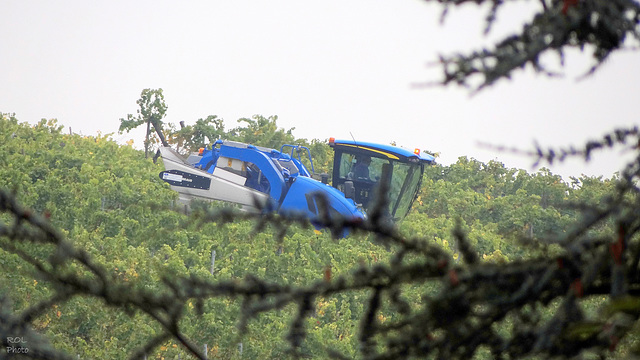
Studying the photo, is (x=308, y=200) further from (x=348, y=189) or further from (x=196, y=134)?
(x=196, y=134)

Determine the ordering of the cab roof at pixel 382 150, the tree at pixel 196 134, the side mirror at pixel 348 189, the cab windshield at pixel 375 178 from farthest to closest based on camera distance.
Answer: the tree at pixel 196 134 → the cab windshield at pixel 375 178 → the cab roof at pixel 382 150 → the side mirror at pixel 348 189

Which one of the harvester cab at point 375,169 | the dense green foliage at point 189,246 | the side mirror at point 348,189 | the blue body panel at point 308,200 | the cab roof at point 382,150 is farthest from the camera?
the harvester cab at point 375,169

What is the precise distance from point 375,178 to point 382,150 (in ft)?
2.72

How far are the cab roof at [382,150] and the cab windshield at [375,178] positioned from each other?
0.53ft

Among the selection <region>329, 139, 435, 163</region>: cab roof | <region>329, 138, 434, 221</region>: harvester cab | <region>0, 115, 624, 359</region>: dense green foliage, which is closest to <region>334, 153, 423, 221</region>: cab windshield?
<region>329, 138, 434, 221</region>: harvester cab

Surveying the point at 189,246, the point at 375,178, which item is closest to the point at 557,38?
the point at 189,246

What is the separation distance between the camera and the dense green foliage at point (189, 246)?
43.6ft

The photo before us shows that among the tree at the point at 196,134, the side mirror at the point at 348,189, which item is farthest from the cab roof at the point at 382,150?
the tree at the point at 196,134

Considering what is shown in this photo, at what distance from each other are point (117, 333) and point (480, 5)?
12.0 meters

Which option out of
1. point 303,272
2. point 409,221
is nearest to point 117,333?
point 303,272

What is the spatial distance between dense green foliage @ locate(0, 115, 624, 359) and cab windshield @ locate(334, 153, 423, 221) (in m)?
A: 0.83

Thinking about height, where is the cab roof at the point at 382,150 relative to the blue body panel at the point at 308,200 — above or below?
above

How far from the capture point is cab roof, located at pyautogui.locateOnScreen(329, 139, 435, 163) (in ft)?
62.1

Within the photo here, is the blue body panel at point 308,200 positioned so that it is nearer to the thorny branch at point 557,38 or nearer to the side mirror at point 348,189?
the side mirror at point 348,189
